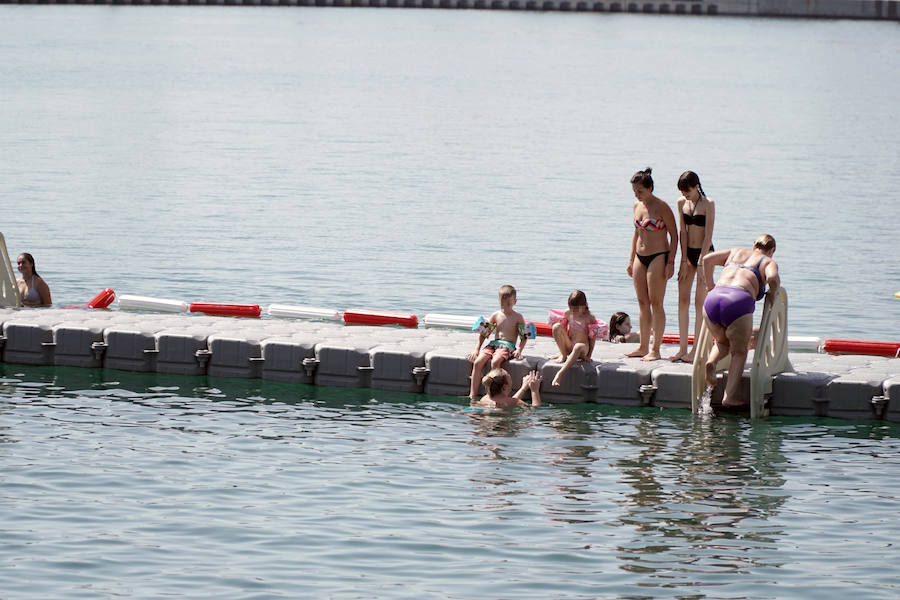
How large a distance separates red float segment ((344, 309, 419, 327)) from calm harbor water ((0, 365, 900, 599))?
8.35 ft

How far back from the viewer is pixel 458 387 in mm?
17156

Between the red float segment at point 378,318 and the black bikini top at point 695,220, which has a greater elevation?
the black bikini top at point 695,220

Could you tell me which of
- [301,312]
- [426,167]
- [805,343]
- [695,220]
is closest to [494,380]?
[695,220]

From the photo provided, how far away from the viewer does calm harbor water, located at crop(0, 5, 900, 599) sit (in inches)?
484

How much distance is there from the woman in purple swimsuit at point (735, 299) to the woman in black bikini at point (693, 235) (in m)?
0.29

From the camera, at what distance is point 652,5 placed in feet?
510

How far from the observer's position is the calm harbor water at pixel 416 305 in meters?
12.3

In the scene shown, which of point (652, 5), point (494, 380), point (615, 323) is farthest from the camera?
point (652, 5)

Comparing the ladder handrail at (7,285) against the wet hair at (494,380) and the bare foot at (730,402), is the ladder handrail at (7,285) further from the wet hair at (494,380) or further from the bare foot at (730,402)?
the bare foot at (730,402)

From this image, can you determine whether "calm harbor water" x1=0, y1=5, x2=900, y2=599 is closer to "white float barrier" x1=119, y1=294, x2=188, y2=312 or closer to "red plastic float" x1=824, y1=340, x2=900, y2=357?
"red plastic float" x1=824, y1=340, x2=900, y2=357

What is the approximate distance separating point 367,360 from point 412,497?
150 inches

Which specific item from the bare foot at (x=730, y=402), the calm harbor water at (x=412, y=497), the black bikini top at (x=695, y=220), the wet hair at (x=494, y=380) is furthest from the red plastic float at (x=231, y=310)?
the bare foot at (x=730, y=402)

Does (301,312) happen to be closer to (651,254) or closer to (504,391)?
(504,391)

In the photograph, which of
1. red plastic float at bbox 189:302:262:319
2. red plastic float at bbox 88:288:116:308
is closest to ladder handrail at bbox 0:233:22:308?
red plastic float at bbox 88:288:116:308
